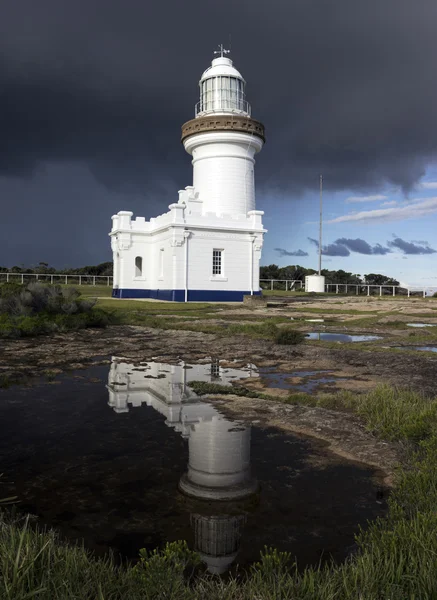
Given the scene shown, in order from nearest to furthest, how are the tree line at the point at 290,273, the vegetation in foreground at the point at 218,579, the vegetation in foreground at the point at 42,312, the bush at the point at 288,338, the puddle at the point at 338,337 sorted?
1. the vegetation in foreground at the point at 218,579
2. the bush at the point at 288,338
3. the vegetation in foreground at the point at 42,312
4. the puddle at the point at 338,337
5. the tree line at the point at 290,273

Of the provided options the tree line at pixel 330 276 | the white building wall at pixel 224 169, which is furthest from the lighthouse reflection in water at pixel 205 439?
the tree line at pixel 330 276

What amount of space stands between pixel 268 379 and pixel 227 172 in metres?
23.5

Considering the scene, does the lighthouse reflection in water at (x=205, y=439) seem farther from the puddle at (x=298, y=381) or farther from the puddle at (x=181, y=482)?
the puddle at (x=298, y=381)

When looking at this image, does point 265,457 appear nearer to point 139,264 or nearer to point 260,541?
point 260,541

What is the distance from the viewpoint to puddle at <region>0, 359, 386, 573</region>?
2787 millimetres

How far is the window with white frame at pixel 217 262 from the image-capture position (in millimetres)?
28266

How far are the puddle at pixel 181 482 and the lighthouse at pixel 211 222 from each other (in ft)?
72.2

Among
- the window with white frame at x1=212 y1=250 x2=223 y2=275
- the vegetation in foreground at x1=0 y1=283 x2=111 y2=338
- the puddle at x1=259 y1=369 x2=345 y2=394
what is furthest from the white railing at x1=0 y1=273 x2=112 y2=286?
the puddle at x1=259 y1=369 x2=345 y2=394

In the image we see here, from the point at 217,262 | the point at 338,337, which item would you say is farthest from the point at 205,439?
the point at 217,262

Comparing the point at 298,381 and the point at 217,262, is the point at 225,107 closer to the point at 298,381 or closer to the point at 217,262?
the point at 217,262

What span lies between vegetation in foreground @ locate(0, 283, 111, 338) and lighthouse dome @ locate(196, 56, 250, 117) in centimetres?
1858

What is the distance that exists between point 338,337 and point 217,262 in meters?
16.4

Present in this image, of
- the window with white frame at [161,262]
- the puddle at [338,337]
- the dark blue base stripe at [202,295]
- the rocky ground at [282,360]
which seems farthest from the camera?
the window with white frame at [161,262]

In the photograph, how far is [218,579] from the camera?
2.37 m
